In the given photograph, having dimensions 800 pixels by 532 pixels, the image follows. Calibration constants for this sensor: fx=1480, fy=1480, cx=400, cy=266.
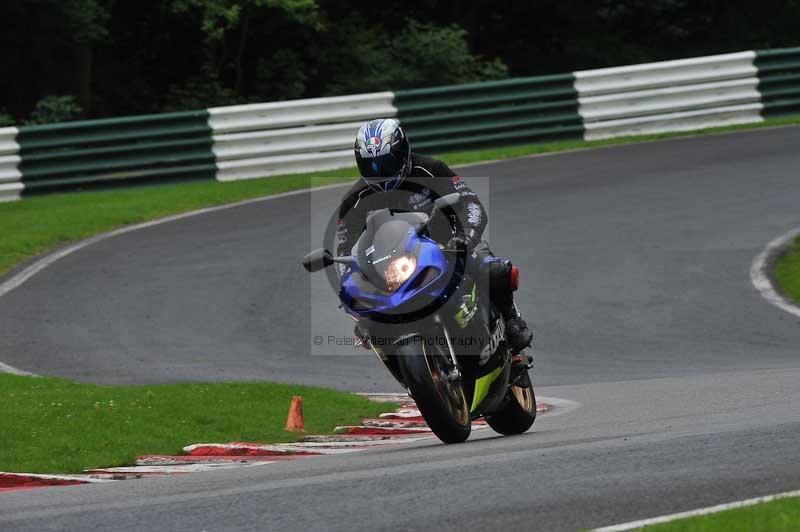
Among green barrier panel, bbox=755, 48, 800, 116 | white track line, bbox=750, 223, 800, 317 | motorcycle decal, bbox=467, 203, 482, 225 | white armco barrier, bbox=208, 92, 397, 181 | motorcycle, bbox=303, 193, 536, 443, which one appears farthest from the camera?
green barrier panel, bbox=755, 48, 800, 116

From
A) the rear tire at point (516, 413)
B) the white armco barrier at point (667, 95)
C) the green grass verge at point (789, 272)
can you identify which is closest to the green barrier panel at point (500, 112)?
the white armco barrier at point (667, 95)

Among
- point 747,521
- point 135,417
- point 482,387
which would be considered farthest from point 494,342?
point 747,521

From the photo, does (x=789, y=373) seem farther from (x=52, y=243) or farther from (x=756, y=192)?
(x=52, y=243)

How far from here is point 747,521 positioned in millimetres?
5492

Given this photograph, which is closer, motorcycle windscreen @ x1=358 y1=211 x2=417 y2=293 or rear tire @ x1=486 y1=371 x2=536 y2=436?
motorcycle windscreen @ x1=358 y1=211 x2=417 y2=293

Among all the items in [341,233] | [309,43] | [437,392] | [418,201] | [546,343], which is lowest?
[437,392]

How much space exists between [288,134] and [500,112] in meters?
3.53

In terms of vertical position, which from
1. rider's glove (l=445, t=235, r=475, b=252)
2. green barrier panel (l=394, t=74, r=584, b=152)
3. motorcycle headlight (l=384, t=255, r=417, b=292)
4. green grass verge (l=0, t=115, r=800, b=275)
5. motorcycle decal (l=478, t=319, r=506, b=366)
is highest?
green barrier panel (l=394, t=74, r=584, b=152)

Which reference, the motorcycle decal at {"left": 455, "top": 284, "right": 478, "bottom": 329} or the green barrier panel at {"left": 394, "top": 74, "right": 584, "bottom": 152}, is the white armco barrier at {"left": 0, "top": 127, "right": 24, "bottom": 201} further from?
the motorcycle decal at {"left": 455, "top": 284, "right": 478, "bottom": 329}

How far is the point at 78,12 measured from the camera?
2498 centimetres

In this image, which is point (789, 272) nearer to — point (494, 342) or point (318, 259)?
point (494, 342)

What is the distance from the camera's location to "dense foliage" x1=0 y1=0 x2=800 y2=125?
84.6 feet

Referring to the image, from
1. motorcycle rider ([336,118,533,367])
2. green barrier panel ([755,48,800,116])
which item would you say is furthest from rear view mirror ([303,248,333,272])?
green barrier panel ([755,48,800,116])

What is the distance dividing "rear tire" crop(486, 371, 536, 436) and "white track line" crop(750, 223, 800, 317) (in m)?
5.68
